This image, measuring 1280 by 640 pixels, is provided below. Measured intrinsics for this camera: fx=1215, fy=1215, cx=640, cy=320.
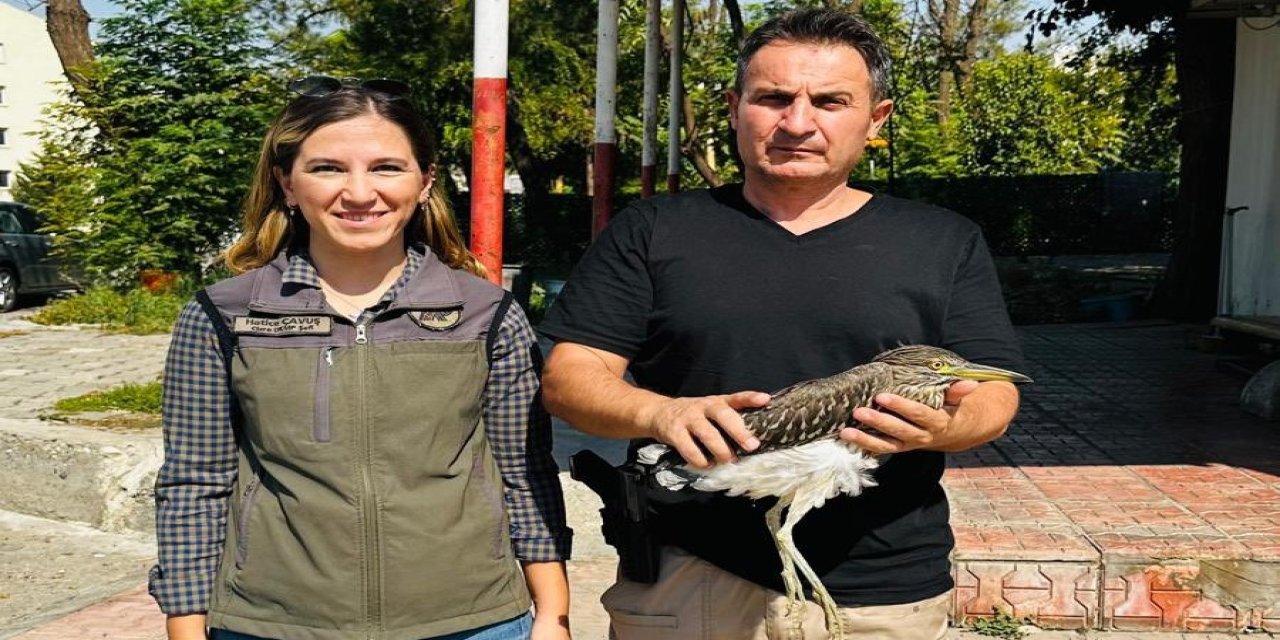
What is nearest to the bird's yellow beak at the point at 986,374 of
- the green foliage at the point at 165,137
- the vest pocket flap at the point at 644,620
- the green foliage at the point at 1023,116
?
the vest pocket flap at the point at 644,620

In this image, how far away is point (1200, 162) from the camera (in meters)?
14.5

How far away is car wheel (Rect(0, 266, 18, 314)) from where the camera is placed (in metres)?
19.4

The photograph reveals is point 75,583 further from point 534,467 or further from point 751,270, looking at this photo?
point 751,270

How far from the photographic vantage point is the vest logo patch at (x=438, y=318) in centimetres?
250

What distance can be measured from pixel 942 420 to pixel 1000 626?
307cm

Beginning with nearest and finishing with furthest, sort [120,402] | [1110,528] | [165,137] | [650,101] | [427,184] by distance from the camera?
[427,184] < [1110,528] < [120,402] < [650,101] < [165,137]

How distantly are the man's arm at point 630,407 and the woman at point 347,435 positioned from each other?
126 millimetres

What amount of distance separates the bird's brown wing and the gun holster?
1.15ft

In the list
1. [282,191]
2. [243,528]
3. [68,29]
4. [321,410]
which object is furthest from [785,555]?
[68,29]

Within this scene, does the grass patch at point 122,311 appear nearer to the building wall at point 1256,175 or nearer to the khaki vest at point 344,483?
the building wall at point 1256,175

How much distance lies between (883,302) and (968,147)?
107 feet

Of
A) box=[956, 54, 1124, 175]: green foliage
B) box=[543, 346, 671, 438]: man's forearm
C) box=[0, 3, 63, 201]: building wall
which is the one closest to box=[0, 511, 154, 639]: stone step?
box=[543, 346, 671, 438]: man's forearm

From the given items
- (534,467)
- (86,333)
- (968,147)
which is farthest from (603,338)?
(968,147)

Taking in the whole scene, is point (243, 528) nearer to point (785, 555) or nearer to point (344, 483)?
point (344, 483)
